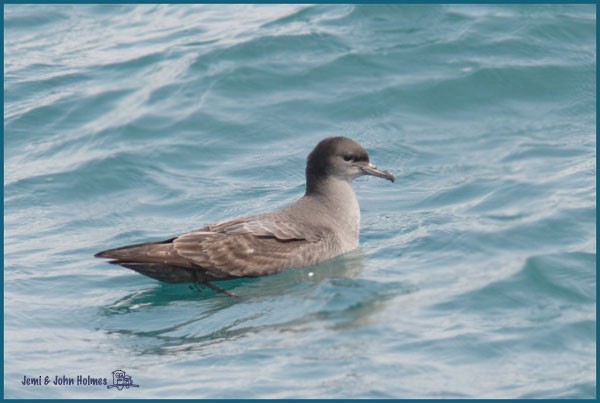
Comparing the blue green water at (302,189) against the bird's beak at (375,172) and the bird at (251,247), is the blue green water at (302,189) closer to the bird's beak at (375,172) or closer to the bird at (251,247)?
the bird at (251,247)

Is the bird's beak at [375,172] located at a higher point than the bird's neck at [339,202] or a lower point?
higher

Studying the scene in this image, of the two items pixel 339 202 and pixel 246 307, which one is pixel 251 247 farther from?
pixel 339 202

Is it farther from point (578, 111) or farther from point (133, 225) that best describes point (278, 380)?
point (578, 111)

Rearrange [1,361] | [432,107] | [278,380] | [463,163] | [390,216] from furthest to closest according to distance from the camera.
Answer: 1. [432,107]
2. [463,163]
3. [390,216]
4. [1,361]
5. [278,380]

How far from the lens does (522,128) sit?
492 inches

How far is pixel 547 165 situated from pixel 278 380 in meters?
4.99

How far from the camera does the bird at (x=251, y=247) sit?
9.70m

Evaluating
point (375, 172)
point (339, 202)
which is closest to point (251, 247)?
point (339, 202)

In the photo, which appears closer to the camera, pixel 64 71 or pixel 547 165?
pixel 547 165

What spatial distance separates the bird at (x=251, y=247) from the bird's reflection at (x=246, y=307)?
0.11 metres

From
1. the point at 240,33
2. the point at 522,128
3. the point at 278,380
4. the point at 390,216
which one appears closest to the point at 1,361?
the point at 278,380
